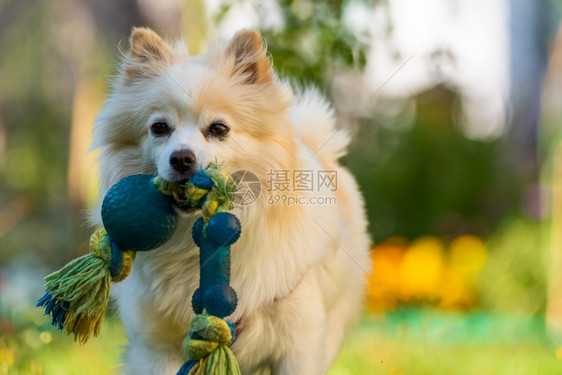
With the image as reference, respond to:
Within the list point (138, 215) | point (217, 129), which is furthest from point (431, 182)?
point (138, 215)

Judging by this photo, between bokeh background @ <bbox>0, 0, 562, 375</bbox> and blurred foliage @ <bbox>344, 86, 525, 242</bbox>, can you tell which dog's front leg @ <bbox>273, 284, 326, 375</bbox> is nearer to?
bokeh background @ <bbox>0, 0, 562, 375</bbox>

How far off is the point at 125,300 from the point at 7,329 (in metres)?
1.57

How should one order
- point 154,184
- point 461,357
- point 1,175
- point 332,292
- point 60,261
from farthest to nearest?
point 1,175 < point 60,261 < point 461,357 < point 332,292 < point 154,184

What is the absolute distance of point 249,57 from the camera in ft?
9.77

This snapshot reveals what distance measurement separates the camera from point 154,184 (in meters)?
2.42

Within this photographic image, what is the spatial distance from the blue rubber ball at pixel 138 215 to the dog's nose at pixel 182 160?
0.38 ft

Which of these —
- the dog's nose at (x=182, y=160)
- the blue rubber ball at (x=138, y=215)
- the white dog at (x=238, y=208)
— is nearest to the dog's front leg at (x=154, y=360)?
the white dog at (x=238, y=208)

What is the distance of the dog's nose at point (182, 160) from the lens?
2432mm

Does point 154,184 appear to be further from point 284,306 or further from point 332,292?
point 332,292

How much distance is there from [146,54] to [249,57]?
1.59ft

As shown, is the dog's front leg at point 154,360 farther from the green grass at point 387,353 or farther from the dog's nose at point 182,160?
the dog's nose at point 182,160

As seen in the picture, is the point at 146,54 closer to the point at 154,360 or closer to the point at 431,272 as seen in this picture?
the point at 154,360

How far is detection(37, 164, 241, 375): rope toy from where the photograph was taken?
2.13 m

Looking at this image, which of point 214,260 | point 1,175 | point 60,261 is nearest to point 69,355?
point 214,260
